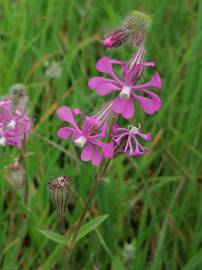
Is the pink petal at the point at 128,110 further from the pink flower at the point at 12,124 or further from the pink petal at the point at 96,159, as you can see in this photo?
the pink flower at the point at 12,124

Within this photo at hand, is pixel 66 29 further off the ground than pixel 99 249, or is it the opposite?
pixel 66 29

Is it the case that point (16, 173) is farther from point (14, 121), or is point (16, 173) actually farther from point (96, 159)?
point (96, 159)

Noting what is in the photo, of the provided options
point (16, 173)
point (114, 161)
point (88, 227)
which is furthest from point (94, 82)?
point (114, 161)

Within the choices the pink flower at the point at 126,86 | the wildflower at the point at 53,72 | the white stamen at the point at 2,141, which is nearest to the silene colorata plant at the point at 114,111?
the pink flower at the point at 126,86

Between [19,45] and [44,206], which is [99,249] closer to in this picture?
[44,206]

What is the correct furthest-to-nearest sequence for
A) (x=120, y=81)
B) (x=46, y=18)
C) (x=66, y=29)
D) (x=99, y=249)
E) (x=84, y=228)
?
(x=66, y=29), (x=46, y=18), (x=99, y=249), (x=84, y=228), (x=120, y=81)

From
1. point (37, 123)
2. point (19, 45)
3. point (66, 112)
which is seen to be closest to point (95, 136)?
point (66, 112)

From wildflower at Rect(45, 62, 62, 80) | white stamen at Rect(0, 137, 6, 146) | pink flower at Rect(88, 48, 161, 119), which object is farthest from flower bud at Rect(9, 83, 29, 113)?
wildflower at Rect(45, 62, 62, 80)
